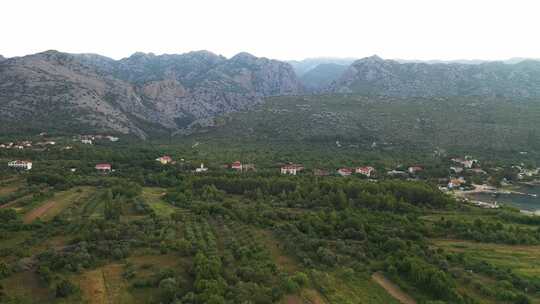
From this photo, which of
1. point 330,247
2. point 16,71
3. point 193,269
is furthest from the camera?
point 16,71

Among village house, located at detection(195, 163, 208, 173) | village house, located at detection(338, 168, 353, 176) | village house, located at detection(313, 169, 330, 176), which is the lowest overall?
village house, located at detection(313, 169, 330, 176)

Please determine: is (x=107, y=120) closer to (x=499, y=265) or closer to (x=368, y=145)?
(x=368, y=145)

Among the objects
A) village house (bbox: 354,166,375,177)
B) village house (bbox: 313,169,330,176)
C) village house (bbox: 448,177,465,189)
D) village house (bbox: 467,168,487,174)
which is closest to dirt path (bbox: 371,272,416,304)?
village house (bbox: 313,169,330,176)

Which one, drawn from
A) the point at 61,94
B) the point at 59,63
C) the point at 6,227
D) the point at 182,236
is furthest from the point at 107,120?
the point at 182,236

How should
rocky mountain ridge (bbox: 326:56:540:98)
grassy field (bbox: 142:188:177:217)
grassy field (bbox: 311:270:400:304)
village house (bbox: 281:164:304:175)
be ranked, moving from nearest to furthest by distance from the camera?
grassy field (bbox: 311:270:400:304), grassy field (bbox: 142:188:177:217), village house (bbox: 281:164:304:175), rocky mountain ridge (bbox: 326:56:540:98)

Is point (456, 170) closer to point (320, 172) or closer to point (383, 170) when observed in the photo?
point (383, 170)

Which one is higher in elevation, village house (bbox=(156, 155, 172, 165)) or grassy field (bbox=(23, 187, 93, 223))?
grassy field (bbox=(23, 187, 93, 223))

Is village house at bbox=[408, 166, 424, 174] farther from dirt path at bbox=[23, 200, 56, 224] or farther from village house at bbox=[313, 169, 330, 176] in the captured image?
dirt path at bbox=[23, 200, 56, 224]
